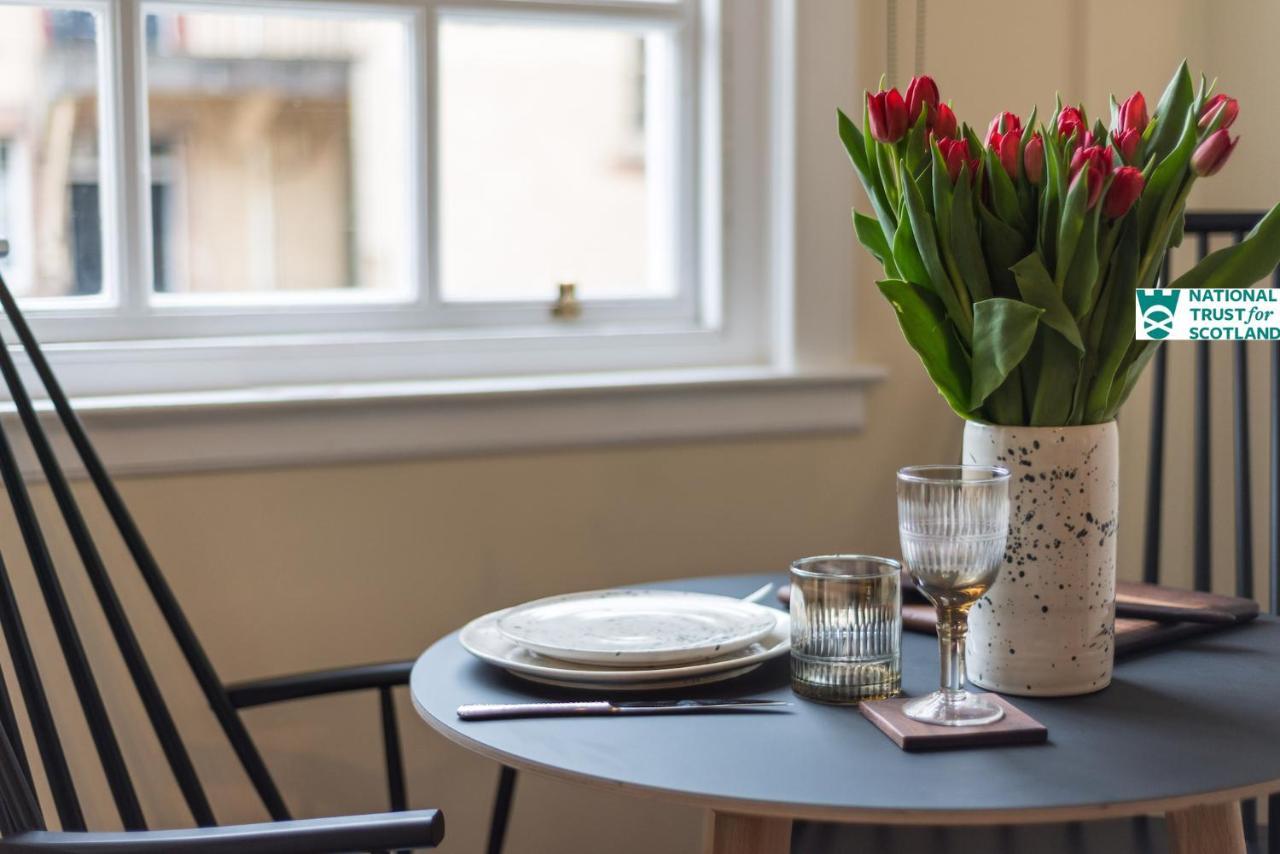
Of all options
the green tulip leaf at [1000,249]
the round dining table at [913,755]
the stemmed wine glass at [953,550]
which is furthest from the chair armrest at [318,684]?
the green tulip leaf at [1000,249]

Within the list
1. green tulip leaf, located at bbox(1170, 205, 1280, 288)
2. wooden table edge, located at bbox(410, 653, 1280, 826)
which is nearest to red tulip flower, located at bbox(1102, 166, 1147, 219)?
green tulip leaf, located at bbox(1170, 205, 1280, 288)

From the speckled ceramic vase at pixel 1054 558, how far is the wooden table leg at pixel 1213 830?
0.43 ft

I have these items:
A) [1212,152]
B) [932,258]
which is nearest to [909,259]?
[932,258]

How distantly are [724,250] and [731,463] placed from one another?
0.33 meters

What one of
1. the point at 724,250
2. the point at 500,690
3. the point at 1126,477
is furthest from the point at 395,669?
the point at 1126,477

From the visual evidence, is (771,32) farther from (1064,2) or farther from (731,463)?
(731,463)

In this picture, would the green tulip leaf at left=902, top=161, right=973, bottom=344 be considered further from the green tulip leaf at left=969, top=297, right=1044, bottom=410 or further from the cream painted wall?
the cream painted wall

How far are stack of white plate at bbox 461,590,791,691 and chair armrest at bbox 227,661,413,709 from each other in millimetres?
217

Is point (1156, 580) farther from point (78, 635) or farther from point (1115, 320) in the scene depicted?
point (78, 635)

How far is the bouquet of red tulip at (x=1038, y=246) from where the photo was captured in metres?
1.14

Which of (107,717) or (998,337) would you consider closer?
(998,337)

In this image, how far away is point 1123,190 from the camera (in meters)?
1.12

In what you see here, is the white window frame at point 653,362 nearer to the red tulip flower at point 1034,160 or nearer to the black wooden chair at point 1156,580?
the black wooden chair at point 1156,580

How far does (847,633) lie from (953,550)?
0.13m
